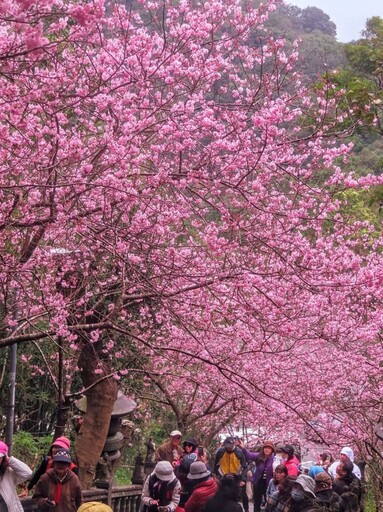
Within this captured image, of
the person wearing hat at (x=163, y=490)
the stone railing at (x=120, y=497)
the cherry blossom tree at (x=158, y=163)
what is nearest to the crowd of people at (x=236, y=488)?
the person wearing hat at (x=163, y=490)

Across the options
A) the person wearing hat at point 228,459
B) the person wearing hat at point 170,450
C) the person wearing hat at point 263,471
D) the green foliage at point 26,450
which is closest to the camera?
the person wearing hat at point 170,450

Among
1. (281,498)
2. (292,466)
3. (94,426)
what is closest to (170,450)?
(94,426)

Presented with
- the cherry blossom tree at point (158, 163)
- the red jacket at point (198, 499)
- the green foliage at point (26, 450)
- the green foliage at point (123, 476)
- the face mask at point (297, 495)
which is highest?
the cherry blossom tree at point (158, 163)

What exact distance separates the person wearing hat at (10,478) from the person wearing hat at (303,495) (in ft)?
8.31

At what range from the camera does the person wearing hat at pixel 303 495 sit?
887 cm

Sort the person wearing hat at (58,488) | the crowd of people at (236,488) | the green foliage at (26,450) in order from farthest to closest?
1. the green foliage at (26,450)
2. the person wearing hat at (58,488)
3. the crowd of people at (236,488)

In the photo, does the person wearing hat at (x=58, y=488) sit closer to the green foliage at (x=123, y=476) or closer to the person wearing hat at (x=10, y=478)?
the person wearing hat at (x=10, y=478)

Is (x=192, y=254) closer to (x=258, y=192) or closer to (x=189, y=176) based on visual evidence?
(x=258, y=192)

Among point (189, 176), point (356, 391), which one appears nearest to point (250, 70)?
point (189, 176)

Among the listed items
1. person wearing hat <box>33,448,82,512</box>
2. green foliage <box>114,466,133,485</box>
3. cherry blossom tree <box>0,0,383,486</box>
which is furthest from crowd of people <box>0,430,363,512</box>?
green foliage <box>114,466,133,485</box>

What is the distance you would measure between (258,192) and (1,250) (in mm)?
2541

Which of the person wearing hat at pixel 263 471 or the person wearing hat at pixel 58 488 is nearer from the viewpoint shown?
the person wearing hat at pixel 58 488

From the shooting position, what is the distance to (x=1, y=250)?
→ 354 inches

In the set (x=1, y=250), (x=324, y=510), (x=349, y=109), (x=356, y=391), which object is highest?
(x=349, y=109)
